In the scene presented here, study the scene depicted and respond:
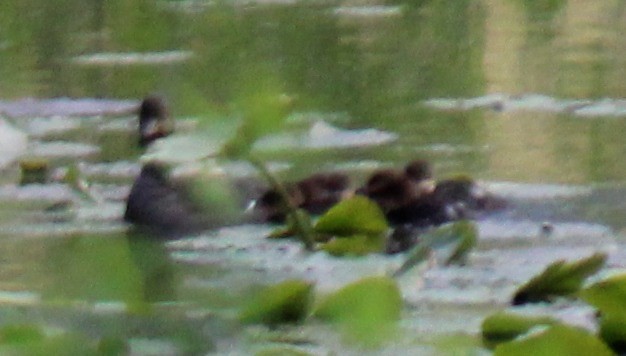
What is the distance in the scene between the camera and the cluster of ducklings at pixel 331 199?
4.17m

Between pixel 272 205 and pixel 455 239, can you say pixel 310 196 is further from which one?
pixel 455 239

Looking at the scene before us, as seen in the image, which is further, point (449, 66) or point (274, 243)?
point (449, 66)

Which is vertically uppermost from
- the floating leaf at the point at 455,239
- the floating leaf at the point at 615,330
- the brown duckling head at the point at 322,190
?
the floating leaf at the point at 615,330

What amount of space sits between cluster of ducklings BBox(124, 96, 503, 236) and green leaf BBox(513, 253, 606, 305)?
133 cm

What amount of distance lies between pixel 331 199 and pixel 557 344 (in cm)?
266

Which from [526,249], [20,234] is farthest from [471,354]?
[20,234]

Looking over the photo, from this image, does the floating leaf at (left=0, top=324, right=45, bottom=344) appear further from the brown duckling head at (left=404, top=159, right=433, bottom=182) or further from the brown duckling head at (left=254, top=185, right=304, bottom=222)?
the brown duckling head at (left=404, top=159, right=433, bottom=182)

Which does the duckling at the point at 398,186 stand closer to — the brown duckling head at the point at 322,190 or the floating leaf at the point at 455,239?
the brown duckling head at the point at 322,190

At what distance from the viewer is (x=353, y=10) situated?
33.5 feet

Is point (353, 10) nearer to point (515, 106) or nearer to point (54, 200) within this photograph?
point (515, 106)

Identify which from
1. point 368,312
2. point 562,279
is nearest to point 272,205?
point 562,279

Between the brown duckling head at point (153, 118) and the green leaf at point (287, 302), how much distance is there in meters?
2.51

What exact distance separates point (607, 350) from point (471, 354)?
358 millimetres

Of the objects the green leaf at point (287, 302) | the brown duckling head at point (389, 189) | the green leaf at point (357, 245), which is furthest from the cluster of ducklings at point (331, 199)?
the green leaf at point (287, 302)
